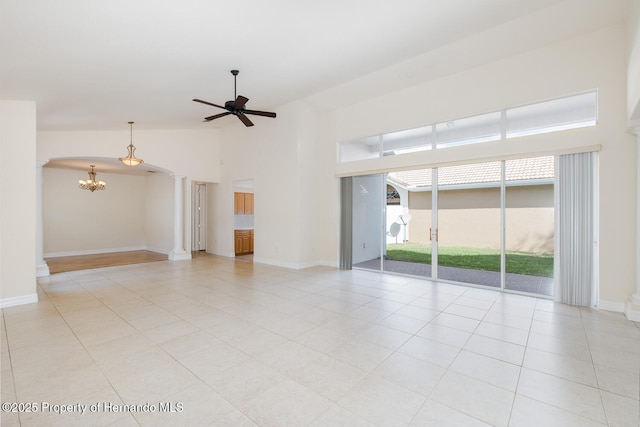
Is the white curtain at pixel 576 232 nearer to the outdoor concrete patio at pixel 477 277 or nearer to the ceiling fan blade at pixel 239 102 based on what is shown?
the outdoor concrete patio at pixel 477 277

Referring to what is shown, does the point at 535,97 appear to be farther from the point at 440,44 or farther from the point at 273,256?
the point at 273,256

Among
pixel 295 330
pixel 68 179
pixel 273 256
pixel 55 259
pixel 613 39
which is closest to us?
pixel 295 330

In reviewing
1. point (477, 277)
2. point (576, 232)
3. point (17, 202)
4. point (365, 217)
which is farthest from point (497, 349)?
point (17, 202)

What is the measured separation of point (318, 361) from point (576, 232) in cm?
429

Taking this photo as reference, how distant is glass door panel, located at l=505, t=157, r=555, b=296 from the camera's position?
468cm

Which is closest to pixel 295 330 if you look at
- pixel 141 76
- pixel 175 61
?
pixel 175 61

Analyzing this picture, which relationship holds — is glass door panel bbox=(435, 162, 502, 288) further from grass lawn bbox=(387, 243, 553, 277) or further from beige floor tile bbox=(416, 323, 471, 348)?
beige floor tile bbox=(416, 323, 471, 348)

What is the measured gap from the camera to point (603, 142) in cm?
407

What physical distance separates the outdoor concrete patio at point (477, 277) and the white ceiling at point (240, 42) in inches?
155

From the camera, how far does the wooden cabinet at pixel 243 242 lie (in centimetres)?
941

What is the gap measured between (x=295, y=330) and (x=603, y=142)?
4.97 meters

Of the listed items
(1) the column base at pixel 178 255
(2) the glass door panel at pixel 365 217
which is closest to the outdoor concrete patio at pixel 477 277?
(2) the glass door panel at pixel 365 217

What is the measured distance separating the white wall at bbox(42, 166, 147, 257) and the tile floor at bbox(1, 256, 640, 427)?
18.8ft

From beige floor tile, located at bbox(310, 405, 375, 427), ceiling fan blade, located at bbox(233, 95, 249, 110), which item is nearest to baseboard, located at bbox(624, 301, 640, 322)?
beige floor tile, located at bbox(310, 405, 375, 427)
